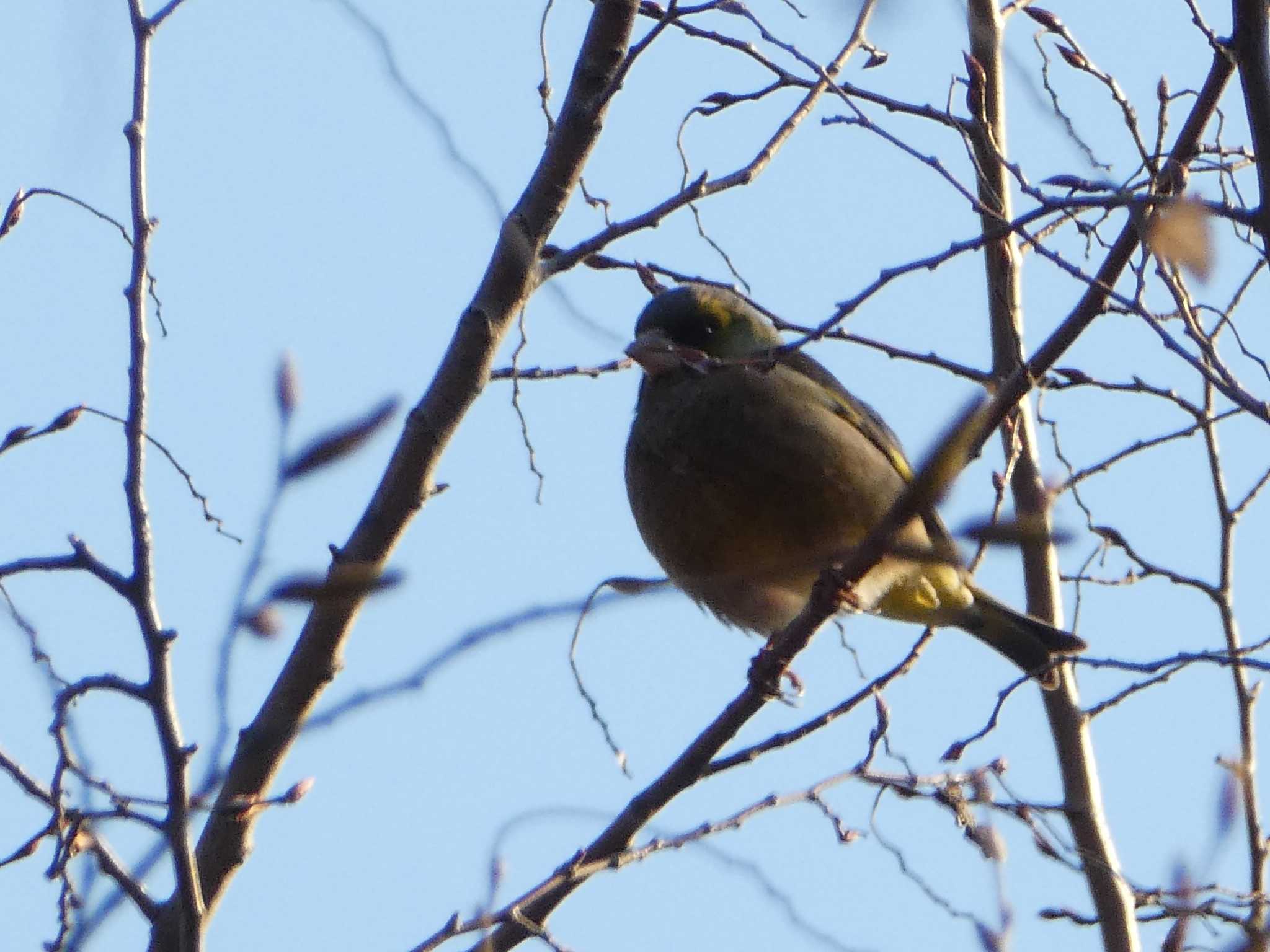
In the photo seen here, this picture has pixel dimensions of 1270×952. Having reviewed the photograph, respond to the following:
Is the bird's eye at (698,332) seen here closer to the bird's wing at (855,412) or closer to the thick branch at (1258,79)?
the bird's wing at (855,412)

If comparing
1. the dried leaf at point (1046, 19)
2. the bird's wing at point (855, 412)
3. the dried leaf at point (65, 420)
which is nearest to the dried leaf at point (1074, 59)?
the dried leaf at point (1046, 19)

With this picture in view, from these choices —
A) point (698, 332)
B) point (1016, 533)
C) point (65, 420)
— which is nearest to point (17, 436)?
point (65, 420)

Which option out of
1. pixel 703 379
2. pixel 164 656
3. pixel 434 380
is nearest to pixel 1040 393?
pixel 703 379

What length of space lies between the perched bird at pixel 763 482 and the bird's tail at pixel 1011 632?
0.04ft

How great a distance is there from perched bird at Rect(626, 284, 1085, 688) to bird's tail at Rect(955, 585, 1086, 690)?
1 centimetres

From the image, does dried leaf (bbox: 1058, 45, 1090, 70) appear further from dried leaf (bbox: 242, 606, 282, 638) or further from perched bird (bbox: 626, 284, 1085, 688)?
dried leaf (bbox: 242, 606, 282, 638)

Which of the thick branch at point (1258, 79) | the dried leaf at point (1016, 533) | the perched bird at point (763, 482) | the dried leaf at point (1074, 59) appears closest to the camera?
the dried leaf at point (1016, 533)

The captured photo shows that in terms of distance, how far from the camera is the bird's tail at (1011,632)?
465cm

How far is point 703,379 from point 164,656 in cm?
273

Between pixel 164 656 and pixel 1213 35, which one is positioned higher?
pixel 1213 35

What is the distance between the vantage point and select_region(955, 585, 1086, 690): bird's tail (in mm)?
4652

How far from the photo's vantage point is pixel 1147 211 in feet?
7.88

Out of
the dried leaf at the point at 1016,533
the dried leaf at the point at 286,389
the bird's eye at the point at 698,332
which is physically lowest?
the dried leaf at the point at 1016,533

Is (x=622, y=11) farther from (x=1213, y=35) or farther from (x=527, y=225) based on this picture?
(x=1213, y=35)
